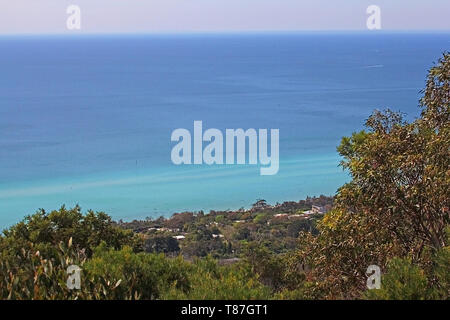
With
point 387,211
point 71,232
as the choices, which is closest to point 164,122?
point 71,232

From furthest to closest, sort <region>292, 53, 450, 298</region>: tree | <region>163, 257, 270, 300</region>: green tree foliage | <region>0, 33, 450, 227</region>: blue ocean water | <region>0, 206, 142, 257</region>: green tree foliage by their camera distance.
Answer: <region>0, 33, 450, 227</region>: blue ocean water, <region>0, 206, 142, 257</region>: green tree foliage, <region>292, 53, 450, 298</region>: tree, <region>163, 257, 270, 300</region>: green tree foliage

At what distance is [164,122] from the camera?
57.9 m

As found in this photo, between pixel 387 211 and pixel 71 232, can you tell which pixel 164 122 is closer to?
pixel 71 232

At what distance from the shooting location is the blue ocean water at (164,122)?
39.9 metres

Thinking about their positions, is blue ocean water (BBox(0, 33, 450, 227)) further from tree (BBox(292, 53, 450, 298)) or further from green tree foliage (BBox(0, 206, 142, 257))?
tree (BBox(292, 53, 450, 298))

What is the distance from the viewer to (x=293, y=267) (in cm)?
946

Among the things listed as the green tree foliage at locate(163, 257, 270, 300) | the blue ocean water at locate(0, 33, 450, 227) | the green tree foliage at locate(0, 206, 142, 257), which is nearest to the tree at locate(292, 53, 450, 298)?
the green tree foliage at locate(163, 257, 270, 300)

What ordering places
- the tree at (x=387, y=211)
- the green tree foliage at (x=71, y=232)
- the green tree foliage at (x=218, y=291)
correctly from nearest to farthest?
the green tree foliage at (x=218, y=291), the tree at (x=387, y=211), the green tree foliage at (x=71, y=232)

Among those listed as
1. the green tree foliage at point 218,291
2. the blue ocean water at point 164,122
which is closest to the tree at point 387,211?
the green tree foliage at point 218,291

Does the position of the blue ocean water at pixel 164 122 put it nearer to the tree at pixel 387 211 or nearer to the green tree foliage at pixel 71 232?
the green tree foliage at pixel 71 232

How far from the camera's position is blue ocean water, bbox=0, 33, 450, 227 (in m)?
39.9
